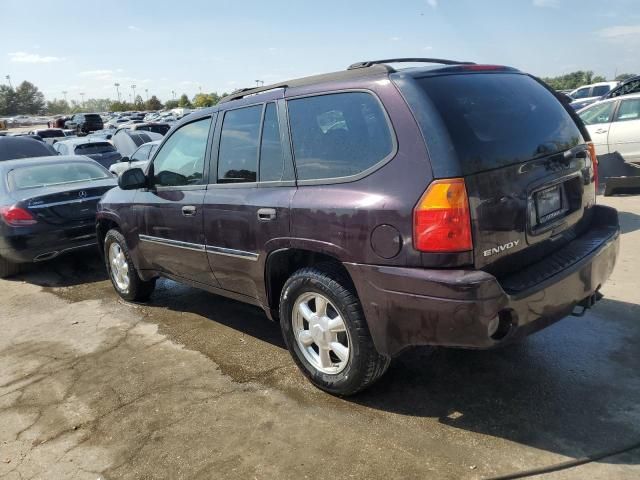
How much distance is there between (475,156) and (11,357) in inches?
159

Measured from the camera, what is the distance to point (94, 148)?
14648 mm

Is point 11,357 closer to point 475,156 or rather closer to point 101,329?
point 101,329

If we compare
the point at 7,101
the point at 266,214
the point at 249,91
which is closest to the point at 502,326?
the point at 266,214

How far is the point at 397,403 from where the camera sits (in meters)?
3.21

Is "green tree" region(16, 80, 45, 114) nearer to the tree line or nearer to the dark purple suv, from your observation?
the tree line

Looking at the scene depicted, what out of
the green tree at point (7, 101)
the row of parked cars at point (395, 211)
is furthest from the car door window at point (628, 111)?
the green tree at point (7, 101)

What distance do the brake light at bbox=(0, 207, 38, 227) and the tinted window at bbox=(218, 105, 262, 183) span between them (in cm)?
370

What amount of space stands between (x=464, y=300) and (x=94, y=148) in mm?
14229

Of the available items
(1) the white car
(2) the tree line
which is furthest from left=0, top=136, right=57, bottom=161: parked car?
(2) the tree line

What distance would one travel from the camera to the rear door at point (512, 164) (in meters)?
2.66

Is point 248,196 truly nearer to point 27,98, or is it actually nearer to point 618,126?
point 618,126

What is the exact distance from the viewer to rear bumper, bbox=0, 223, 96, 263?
643 centimetres

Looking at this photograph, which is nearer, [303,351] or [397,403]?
[397,403]

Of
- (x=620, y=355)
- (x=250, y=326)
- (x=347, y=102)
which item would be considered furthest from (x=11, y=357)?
(x=620, y=355)
